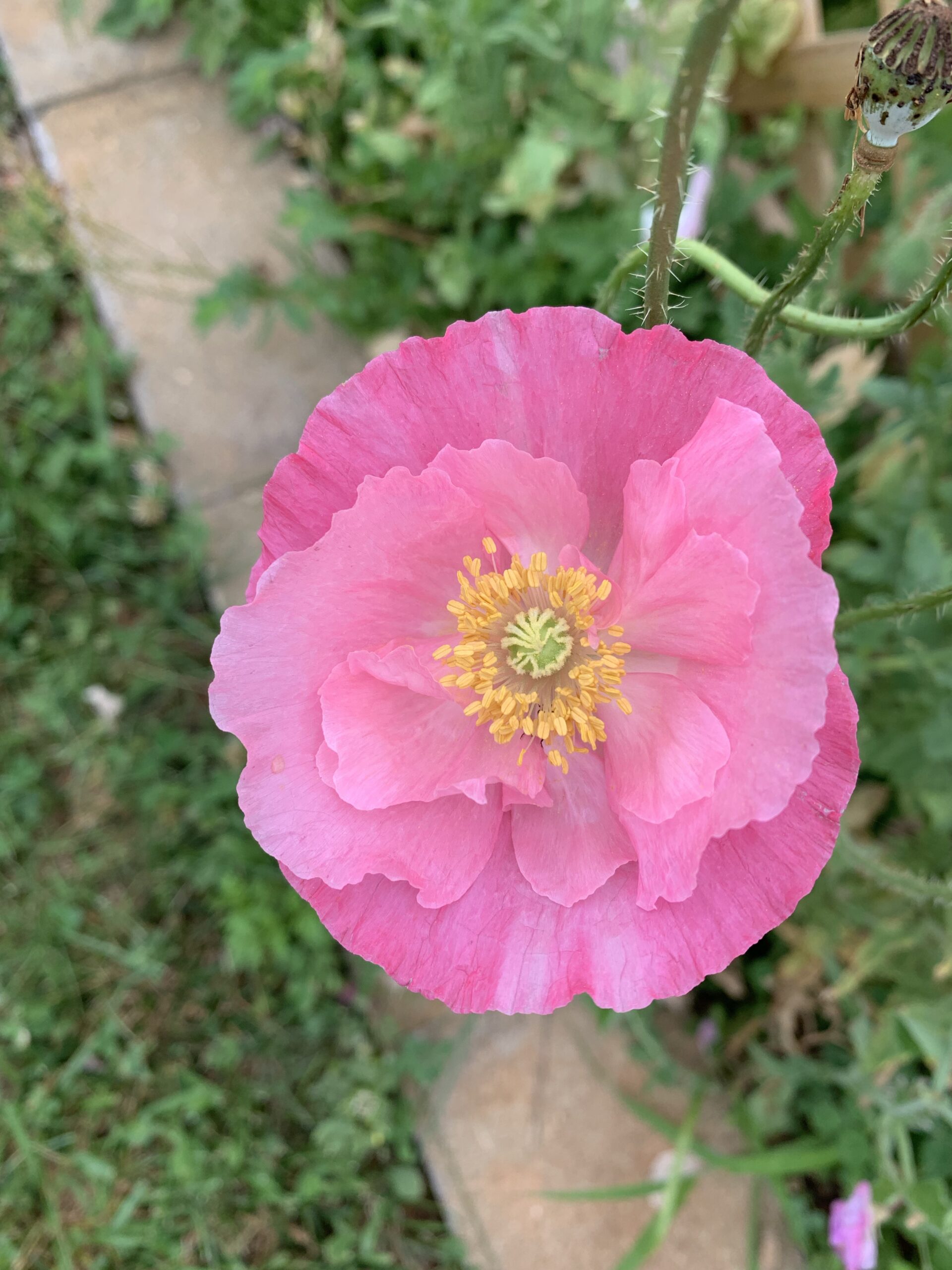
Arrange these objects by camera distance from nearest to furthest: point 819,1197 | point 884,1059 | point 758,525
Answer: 1. point 758,525
2. point 884,1059
3. point 819,1197

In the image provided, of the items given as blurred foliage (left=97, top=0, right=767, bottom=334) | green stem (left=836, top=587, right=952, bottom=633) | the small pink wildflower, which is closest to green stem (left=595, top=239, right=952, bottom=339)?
green stem (left=836, top=587, right=952, bottom=633)

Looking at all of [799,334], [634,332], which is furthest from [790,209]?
[634,332]

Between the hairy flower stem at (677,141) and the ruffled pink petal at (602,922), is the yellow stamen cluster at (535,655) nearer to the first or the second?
the ruffled pink petal at (602,922)

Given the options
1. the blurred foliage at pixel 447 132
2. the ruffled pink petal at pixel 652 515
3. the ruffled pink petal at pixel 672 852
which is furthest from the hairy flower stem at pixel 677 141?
the blurred foliage at pixel 447 132

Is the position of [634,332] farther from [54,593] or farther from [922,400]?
[54,593]

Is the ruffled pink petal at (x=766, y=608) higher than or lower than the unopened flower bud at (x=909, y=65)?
lower

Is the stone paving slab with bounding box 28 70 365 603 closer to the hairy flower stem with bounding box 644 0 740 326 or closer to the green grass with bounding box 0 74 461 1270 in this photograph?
the green grass with bounding box 0 74 461 1270

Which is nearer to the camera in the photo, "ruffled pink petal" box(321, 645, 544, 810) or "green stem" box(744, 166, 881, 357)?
"green stem" box(744, 166, 881, 357)

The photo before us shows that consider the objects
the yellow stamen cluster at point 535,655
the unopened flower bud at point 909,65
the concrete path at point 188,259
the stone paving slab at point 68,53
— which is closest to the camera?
the unopened flower bud at point 909,65
